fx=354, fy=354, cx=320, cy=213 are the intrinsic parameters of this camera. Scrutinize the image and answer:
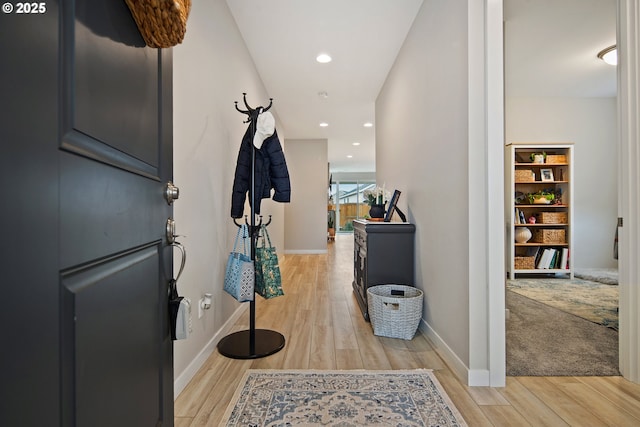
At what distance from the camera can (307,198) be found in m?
7.61

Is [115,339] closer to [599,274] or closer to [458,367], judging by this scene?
[458,367]

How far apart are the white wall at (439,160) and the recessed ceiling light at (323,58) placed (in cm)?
74

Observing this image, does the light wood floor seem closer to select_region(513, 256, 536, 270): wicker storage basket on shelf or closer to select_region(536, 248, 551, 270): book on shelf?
select_region(513, 256, 536, 270): wicker storage basket on shelf

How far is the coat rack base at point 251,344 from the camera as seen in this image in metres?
2.17

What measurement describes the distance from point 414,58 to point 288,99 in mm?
2399

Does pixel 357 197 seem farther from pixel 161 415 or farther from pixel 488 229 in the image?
pixel 161 415

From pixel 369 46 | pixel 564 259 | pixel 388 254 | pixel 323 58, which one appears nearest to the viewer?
pixel 388 254

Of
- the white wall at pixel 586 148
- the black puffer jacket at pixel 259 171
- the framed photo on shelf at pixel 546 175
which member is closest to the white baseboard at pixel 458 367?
the black puffer jacket at pixel 259 171

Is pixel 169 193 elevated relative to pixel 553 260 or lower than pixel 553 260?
elevated

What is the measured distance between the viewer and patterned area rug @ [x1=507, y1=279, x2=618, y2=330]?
3020mm

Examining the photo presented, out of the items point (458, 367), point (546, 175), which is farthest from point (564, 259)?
point (458, 367)

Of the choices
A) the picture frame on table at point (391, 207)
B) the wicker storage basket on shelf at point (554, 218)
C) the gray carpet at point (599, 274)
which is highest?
the picture frame on table at point (391, 207)

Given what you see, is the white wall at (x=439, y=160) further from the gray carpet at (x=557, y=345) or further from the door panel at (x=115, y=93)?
the door panel at (x=115, y=93)

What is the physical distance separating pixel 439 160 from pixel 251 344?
5.61 feet
